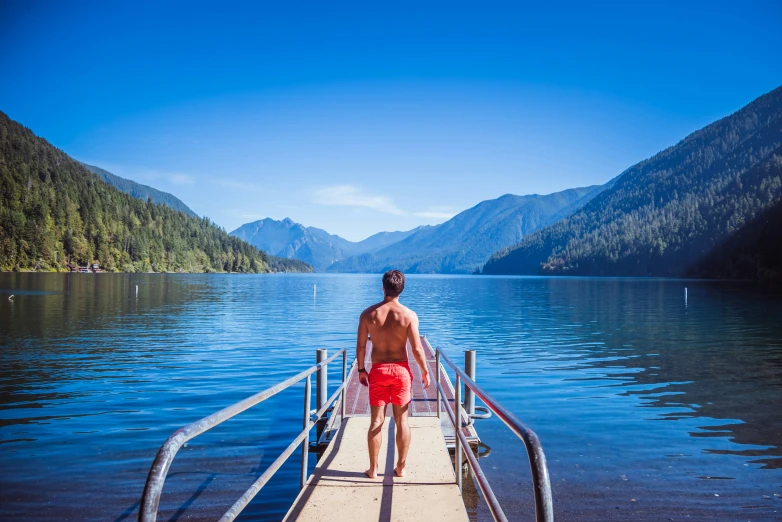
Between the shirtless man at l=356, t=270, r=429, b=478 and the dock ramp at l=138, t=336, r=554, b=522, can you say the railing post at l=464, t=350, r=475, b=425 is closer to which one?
the dock ramp at l=138, t=336, r=554, b=522

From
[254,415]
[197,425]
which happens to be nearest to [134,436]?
[254,415]

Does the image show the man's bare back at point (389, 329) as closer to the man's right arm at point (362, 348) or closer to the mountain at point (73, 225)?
the man's right arm at point (362, 348)

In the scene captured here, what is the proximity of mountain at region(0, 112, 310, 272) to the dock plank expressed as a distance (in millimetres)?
149524

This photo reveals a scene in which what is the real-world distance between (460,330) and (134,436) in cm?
2459

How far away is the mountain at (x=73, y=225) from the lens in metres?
130

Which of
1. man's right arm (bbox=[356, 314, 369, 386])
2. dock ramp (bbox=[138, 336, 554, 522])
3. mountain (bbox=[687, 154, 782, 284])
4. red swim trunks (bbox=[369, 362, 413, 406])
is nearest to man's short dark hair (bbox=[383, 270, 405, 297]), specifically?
man's right arm (bbox=[356, 314, 369, 386])

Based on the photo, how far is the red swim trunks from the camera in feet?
20.6

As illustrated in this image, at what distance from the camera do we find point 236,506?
3.71m

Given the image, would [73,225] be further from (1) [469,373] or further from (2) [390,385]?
(2) [390,385]

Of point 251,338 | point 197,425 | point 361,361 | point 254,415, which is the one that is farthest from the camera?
point 251,338

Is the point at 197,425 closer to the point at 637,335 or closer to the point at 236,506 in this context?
the point at 236,506

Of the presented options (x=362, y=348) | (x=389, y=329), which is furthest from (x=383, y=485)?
(x=389, y=329)

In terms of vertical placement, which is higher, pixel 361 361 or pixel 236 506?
pixel 361 361

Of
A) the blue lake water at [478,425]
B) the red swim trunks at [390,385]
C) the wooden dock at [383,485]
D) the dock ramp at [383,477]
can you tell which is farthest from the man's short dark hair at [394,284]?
the blue lake water at [478,425]
